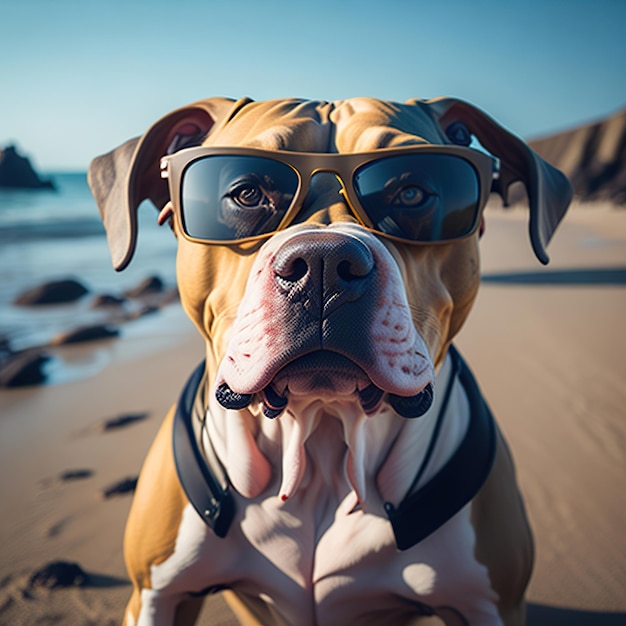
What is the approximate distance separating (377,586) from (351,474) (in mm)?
309

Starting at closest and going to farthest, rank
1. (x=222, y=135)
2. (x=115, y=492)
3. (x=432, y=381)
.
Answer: (x=432, y=381), (x=222, y=135), (x=115, y=492)

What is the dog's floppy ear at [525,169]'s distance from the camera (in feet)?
5.12

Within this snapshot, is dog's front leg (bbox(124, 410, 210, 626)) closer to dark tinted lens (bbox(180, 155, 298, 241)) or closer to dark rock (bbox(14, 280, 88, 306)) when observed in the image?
dark tinted lens (bbox(180, 155, 298, 241))

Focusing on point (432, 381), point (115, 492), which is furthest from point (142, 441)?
point (432, 381)

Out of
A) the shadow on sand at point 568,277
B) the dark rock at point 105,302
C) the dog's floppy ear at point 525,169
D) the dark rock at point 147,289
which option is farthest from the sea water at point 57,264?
the shadow on sand at point 568,277

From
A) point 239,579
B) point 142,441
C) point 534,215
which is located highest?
point 534,215

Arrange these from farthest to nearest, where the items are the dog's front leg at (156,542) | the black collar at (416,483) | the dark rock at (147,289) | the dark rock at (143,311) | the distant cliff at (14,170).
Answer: the distant cliff at (14,170)
the dark rock at (147,289)
the dark rock at (143,311)
the dog's front leg at (156,542)
the black collar at (416,483)

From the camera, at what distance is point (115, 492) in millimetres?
2781

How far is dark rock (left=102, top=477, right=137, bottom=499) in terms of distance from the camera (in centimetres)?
277

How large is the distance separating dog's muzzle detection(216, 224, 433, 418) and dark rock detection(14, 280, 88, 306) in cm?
616

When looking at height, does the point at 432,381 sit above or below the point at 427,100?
below

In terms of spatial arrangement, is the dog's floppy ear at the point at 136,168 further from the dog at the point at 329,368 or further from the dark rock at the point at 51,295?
the dark rock at the point at 51,295

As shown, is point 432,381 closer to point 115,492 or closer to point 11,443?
point 115,492

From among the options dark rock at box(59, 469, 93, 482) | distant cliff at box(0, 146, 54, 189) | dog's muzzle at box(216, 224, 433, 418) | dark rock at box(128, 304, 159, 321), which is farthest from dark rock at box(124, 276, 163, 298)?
dog's muzzle at box(216, 224, 433, 418)
